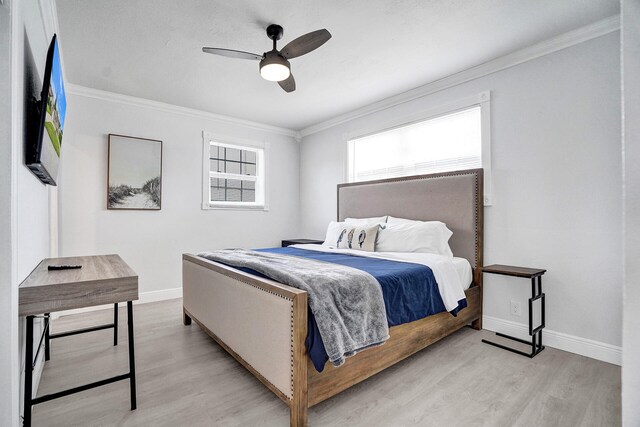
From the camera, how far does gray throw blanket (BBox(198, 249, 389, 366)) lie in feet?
5.29

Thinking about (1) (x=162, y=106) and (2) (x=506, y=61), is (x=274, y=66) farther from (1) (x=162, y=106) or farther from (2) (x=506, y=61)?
(1) (x=162, y=106)

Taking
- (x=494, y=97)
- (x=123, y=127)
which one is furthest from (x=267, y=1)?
(x=123, y=127)

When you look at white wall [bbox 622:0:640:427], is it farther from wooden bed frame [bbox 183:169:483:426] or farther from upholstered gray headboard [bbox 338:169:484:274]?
upholstered gray headboard [bbox 338:169:484:274]

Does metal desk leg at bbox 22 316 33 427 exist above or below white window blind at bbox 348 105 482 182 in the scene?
below

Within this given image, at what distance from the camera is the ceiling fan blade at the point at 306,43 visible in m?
2.07

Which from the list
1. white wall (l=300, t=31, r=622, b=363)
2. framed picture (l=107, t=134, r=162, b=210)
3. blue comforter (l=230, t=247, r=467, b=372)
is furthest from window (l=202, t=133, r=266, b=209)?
white wall (l=300, t=31, r=622, b=363)

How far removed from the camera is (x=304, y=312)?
5.18ft

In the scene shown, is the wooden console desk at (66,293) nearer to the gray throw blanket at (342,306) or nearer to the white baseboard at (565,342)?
the gray throw blanket at (342,306)

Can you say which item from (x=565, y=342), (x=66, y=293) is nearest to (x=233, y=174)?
(x=66, y=293)

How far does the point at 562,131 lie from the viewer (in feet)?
8.44

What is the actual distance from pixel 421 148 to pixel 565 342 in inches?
92.7

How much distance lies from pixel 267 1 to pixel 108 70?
6.75 ft

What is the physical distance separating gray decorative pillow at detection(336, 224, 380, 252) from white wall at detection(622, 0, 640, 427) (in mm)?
2430

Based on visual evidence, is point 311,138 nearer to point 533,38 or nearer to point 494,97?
point 494,97
